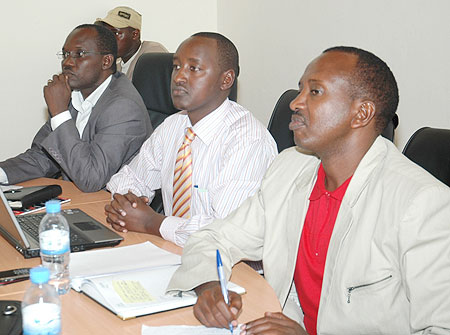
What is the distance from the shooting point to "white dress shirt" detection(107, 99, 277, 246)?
1.99 metres

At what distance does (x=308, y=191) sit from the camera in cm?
168

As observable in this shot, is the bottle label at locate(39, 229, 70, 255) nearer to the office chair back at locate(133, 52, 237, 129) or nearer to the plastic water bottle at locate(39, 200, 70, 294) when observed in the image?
the plastic water bottle at locate(39, 200, 70, 294)

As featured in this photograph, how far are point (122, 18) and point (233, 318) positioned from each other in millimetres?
3306

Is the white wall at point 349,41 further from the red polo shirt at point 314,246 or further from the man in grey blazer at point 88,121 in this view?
the red polo shirt at point 314,246

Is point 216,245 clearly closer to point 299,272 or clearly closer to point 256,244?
point 256,244

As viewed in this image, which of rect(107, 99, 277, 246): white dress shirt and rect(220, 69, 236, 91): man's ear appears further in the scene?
rect(220, 69, 236, 91): man's ear

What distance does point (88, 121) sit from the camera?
276 cm

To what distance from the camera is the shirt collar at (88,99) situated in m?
2.85

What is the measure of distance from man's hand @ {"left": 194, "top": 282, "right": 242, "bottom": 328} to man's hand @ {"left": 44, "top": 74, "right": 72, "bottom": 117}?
1.47 meters

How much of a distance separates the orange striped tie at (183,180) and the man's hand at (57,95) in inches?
26.7

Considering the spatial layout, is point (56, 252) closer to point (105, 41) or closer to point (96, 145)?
point (96, 145)

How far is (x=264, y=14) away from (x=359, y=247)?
2876 millimetres

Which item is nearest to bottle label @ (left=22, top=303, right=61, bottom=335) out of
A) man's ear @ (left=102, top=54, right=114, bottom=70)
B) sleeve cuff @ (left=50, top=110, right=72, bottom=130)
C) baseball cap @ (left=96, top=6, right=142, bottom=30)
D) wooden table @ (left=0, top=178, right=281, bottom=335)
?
wooden table @ (left=0, top=178, right=281, bottom=335)

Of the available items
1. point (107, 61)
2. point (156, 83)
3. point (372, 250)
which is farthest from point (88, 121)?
point (372, 250)
